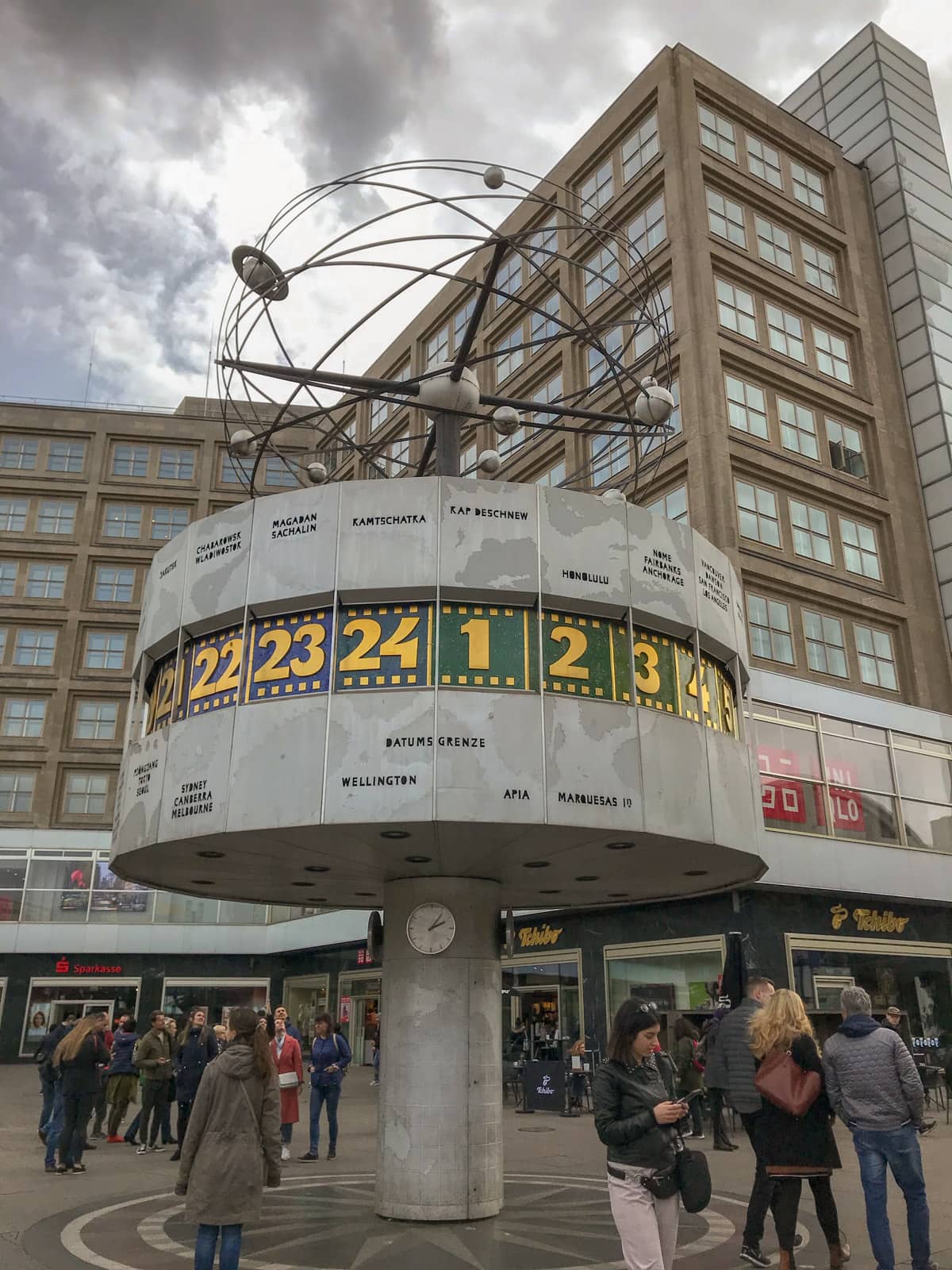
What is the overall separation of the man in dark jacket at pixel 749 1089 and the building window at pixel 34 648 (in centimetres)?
4606

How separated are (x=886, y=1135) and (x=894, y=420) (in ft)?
103

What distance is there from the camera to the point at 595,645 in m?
10.9

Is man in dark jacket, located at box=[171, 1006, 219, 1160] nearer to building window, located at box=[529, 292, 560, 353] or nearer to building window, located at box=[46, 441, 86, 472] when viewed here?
building window, located at box=[529, 292, 560, 353]

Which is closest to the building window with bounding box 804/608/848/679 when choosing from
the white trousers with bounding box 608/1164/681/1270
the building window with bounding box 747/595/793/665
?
the building window with bounding box 747/595/793/665

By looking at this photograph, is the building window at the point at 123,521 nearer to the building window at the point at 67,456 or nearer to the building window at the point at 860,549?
the building window at the point at 67,456

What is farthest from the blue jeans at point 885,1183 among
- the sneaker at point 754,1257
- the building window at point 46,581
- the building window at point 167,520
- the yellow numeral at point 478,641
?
the building window at point 46,581

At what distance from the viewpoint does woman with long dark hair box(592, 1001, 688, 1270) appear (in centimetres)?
575

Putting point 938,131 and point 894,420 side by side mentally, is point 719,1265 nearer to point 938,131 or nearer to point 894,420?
point 894,420

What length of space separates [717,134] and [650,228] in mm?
4252

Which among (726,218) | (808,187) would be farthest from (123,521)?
(808,187)

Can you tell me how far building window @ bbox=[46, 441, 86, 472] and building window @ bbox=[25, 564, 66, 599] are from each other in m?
5.41

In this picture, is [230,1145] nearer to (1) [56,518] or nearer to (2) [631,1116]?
(2) [631,1116]

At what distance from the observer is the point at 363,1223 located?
33.8ft

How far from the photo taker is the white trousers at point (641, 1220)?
568 centimetres
